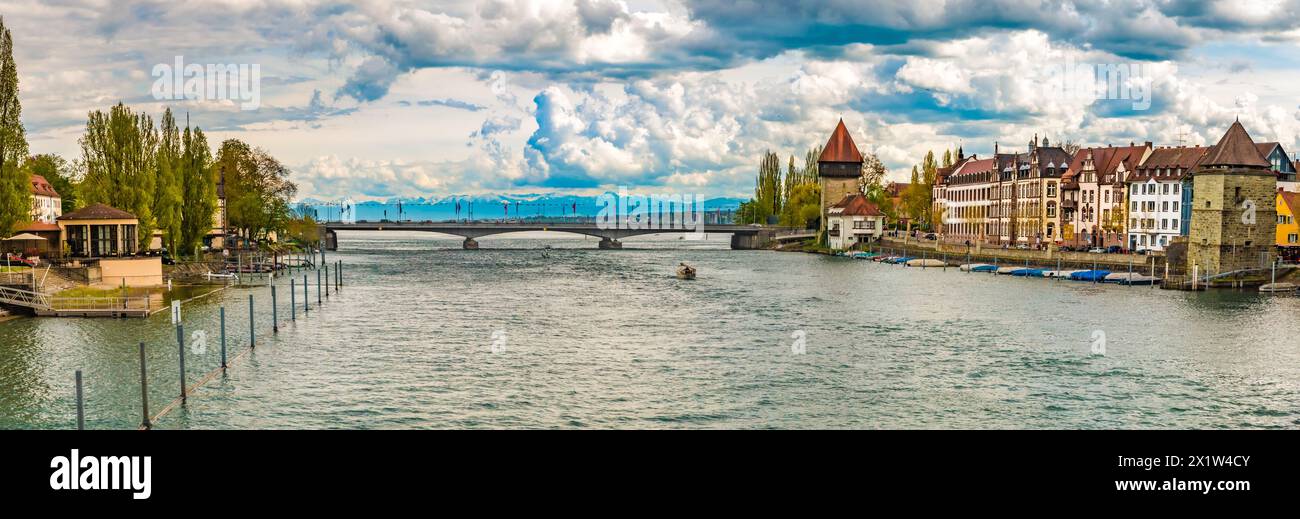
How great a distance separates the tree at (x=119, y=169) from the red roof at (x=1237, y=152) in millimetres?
74940

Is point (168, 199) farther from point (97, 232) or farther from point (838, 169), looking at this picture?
point (838, 169)

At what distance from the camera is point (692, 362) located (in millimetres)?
40406

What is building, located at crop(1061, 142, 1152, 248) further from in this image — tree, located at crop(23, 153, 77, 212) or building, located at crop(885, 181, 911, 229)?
tree, located at crop(23, 153, 77, 212)

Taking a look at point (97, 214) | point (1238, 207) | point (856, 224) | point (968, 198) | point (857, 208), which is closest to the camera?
point (97, 214)

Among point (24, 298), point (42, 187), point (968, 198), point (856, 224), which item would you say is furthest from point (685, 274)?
point (42, 187)

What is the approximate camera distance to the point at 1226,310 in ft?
198

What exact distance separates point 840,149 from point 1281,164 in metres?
67.4

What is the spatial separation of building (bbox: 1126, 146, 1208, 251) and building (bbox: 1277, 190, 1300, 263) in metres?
8.67

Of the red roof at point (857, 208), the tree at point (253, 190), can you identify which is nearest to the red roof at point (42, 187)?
the tree at point (253, 190)

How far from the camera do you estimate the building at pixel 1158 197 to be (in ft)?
312

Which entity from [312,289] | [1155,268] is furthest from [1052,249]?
[312,289]

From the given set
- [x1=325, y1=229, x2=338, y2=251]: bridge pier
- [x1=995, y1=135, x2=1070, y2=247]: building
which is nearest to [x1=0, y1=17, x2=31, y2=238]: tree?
[x1=995, y1=135, x2=1070, y2=247]: building
